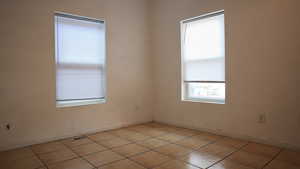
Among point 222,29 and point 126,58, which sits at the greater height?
point 222,29

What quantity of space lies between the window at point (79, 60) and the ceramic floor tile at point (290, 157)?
287cm

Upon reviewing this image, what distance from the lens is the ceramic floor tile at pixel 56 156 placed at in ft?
7.52

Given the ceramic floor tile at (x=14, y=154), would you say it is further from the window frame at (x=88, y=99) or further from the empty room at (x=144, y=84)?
the window frame at (x=88, y=99)

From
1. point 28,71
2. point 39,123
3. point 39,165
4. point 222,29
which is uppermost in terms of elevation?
point 222,29

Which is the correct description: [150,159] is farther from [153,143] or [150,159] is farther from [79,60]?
[79,60]

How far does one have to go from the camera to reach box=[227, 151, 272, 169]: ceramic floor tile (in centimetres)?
210

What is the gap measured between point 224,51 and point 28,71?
9.80 feet

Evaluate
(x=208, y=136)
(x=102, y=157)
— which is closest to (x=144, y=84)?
(x=208, y=136)

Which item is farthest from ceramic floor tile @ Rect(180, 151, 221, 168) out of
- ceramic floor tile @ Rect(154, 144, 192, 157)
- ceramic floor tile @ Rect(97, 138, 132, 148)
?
ceramic floor tile @ Rect(97, 138, 132, 148)

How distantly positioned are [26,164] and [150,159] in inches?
55.9

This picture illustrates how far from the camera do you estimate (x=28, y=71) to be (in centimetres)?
277

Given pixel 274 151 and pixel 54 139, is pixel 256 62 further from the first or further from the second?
pixel 54 139

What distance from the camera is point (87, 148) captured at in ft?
8.79

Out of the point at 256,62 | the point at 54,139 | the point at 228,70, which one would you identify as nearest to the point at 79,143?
the point at 54,139
